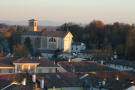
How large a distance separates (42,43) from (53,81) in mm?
51056

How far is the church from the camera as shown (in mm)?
67975

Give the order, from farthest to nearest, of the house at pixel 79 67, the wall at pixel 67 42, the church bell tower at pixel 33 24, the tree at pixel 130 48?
the church bell tower at pixel 33 24, the wall at pixel 67 42, the tree at pixel 130 48, the house at pixel 79 67

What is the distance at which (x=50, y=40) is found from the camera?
69.8 m

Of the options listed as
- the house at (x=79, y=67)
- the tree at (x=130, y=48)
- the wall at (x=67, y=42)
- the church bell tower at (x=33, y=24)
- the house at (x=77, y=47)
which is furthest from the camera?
the church bell tower at (x=33, y=24)

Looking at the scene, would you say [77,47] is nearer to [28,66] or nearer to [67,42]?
[67,42]

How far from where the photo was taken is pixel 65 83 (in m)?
21.2

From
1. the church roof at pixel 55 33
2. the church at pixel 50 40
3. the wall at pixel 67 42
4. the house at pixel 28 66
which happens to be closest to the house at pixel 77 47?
the church at pixel 50 40

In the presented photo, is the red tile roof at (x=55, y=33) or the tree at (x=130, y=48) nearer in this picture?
the tree at (x=130, y=48)

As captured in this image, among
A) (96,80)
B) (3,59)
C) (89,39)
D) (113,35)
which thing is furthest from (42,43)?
(96,80)

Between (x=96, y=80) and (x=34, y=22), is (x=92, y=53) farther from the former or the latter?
(x=96, y=80)

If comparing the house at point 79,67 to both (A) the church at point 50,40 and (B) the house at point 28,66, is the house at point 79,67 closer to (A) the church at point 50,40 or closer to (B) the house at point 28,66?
(B) the house at point 28,66

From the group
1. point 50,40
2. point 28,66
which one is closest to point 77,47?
point 50,40

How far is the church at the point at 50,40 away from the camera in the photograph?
68.0m

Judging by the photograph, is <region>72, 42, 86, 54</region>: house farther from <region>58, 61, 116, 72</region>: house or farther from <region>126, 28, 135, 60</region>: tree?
<region>58, 61, 116, 72</region>: house
